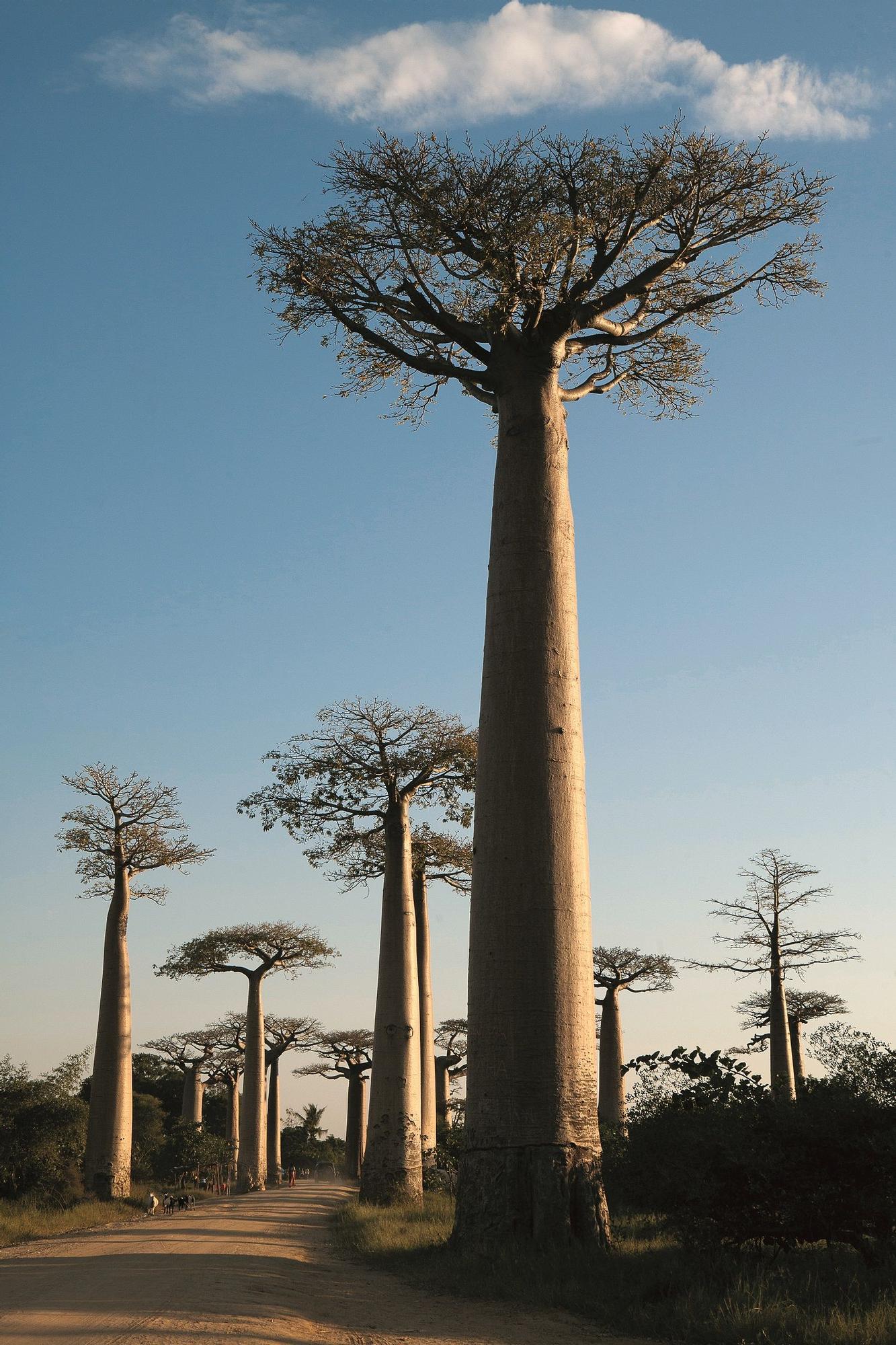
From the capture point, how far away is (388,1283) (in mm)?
7820

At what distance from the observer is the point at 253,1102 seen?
2845 cm

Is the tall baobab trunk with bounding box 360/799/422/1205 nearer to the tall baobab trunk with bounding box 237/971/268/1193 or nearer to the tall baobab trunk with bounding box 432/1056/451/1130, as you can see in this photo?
the tall baobab trunk with bounding box 237/971/268/1193

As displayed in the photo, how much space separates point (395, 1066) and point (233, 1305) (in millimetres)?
10603

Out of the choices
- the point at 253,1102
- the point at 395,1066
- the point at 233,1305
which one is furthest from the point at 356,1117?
the point at 233,1305

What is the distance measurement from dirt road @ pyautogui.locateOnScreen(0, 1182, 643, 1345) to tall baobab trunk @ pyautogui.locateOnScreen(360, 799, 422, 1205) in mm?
6183

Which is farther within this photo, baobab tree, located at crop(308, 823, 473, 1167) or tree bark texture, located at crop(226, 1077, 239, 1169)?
tree bark texture, located at crop(226, 1077, 239, 1169)

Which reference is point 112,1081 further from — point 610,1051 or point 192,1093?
point 192,1093

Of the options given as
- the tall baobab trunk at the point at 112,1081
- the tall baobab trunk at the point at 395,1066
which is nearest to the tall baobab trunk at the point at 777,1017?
the tall baobab trunk at the point at 395,1066

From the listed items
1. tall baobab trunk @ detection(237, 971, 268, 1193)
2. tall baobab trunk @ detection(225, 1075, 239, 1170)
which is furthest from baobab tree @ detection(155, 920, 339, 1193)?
tall baobab trunk @ detection(225, 1075, 239, 1170)

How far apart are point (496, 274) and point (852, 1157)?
8.05m

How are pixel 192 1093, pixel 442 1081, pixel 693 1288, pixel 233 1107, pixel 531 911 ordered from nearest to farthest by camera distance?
1. pixel 693 1288
2. pixel 531 911
3. pixel 442 1081
4. pixel 192 1093
5. pixel 233 1107

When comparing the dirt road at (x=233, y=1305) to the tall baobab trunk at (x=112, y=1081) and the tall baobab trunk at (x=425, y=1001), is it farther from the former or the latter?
the tall baobab trunk at (x=425, y=1001)

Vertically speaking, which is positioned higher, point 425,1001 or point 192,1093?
point 425,1001

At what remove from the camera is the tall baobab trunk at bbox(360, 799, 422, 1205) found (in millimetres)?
16203
